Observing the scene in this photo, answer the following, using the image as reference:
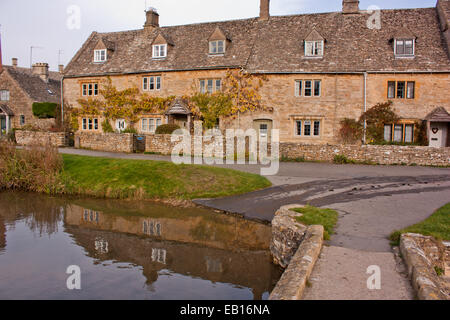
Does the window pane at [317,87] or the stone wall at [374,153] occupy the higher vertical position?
the window pane at [317,87]

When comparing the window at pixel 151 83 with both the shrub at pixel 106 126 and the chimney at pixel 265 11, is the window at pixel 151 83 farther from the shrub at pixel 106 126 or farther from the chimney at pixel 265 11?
the chimney at pixel 265 11

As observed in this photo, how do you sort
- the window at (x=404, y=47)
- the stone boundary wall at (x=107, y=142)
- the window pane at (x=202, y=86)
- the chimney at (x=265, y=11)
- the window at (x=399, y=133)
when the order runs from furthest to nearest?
1. the chimney at (x=265, y=11)
2. the window pane at (x=202, y=86)
3. the stone boundary wall at (x=107, y=142)
4. the window at (x=404, y=47)
5. the window at (x=399, y=133)

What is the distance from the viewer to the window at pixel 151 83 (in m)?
32.1

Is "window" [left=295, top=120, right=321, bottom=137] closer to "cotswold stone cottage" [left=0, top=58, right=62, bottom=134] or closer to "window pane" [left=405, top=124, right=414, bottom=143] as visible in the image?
"window pane" [left=405, top=124, right=414, bottom=143]

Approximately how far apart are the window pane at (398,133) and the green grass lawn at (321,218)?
1884cm

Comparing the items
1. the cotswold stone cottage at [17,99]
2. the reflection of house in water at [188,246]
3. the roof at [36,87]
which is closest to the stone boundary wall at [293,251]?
the reflection of house in water at [188,246]

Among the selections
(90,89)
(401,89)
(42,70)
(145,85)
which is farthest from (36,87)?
(401,89)

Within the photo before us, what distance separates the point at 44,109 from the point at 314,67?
27.6 metres

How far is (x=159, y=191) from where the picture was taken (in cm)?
1614

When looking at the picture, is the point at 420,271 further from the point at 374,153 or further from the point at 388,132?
the point at 388,132

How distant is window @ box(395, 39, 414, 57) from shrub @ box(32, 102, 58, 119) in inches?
1258

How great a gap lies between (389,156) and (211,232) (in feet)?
49.6

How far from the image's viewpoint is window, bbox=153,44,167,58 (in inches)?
1287

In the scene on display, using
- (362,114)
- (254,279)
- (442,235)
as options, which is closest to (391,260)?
(442,235)
